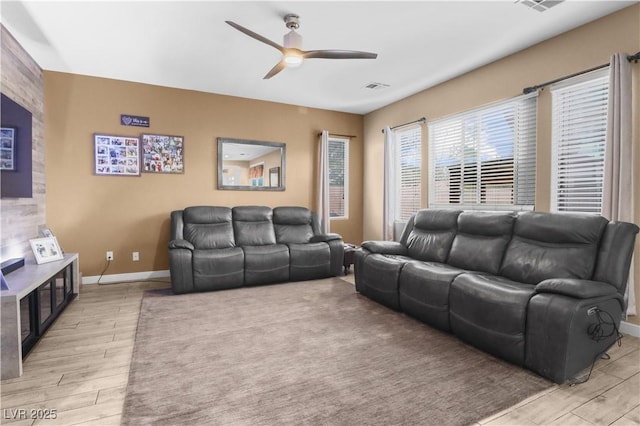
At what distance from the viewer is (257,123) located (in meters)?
5.36

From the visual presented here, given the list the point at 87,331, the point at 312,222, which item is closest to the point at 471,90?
the point at 312,222

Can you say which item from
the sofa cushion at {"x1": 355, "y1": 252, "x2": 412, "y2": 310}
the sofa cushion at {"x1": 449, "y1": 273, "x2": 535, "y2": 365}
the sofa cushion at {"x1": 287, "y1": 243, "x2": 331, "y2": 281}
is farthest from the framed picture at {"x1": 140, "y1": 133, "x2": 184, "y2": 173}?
the sofa cushion at {"x1": 449, "y1": 273, "x2": 535, "y2": 365}

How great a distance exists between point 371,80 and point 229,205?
2.79m

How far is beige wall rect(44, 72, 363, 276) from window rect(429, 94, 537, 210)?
244cm

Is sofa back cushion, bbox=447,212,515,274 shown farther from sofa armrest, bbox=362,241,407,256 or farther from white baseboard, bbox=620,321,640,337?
white baseboard, bbox=620,321,640,337

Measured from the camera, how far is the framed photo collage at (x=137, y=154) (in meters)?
4.38

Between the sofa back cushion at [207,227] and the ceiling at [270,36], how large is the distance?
1774 mm

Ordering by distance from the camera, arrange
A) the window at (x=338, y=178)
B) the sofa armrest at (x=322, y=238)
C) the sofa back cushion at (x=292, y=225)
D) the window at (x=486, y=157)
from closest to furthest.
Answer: the window at (x=486, y=157) < the sofa armrest at (x=322, y=238) < the sofa back cushion at (x=292, y=225) < the window at (x=338, y=178)

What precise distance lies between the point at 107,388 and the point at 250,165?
3.80 meters

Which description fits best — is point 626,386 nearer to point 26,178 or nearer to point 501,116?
point 501,116

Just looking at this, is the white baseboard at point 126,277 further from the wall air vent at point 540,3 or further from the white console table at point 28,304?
the wall air vent at point 540,3

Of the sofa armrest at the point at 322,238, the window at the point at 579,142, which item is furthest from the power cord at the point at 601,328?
the sofa armrest at the point at 322,238

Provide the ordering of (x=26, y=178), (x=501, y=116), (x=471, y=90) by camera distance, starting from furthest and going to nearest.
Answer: (x=471, y=90) < (x=501, y=116) < (x=26, y=178)

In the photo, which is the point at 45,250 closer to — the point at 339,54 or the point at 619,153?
the point at 339,54
